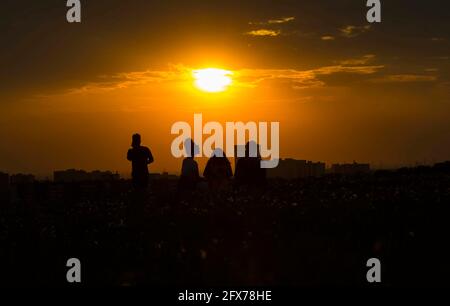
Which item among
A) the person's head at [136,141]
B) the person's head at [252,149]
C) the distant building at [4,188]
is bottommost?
the distant building at [4,188]

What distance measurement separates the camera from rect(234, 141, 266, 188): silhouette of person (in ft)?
95.2

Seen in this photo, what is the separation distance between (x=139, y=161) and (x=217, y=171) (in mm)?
6159

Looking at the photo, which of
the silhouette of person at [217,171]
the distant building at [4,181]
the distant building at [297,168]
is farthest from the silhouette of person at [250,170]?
the distant building at [297,168]

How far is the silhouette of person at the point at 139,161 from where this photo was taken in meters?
22.3

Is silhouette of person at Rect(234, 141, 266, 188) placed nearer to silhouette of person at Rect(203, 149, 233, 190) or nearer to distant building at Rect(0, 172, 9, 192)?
silhouette of person at Rect(203, 149, 233, 190)

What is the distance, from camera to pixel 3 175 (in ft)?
129

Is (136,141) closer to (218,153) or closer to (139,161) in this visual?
(139,161)

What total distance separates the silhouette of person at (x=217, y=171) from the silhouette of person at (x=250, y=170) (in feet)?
2.86

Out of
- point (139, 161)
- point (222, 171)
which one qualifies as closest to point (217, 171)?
point (222, 171)

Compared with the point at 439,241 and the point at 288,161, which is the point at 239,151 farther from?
the point at 288,161

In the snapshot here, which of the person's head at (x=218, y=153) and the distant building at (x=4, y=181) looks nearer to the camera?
the person's head at (x=218, y=153)

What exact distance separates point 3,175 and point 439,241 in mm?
28760

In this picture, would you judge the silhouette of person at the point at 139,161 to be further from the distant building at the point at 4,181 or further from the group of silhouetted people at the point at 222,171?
the distant building at the point at 4,181
